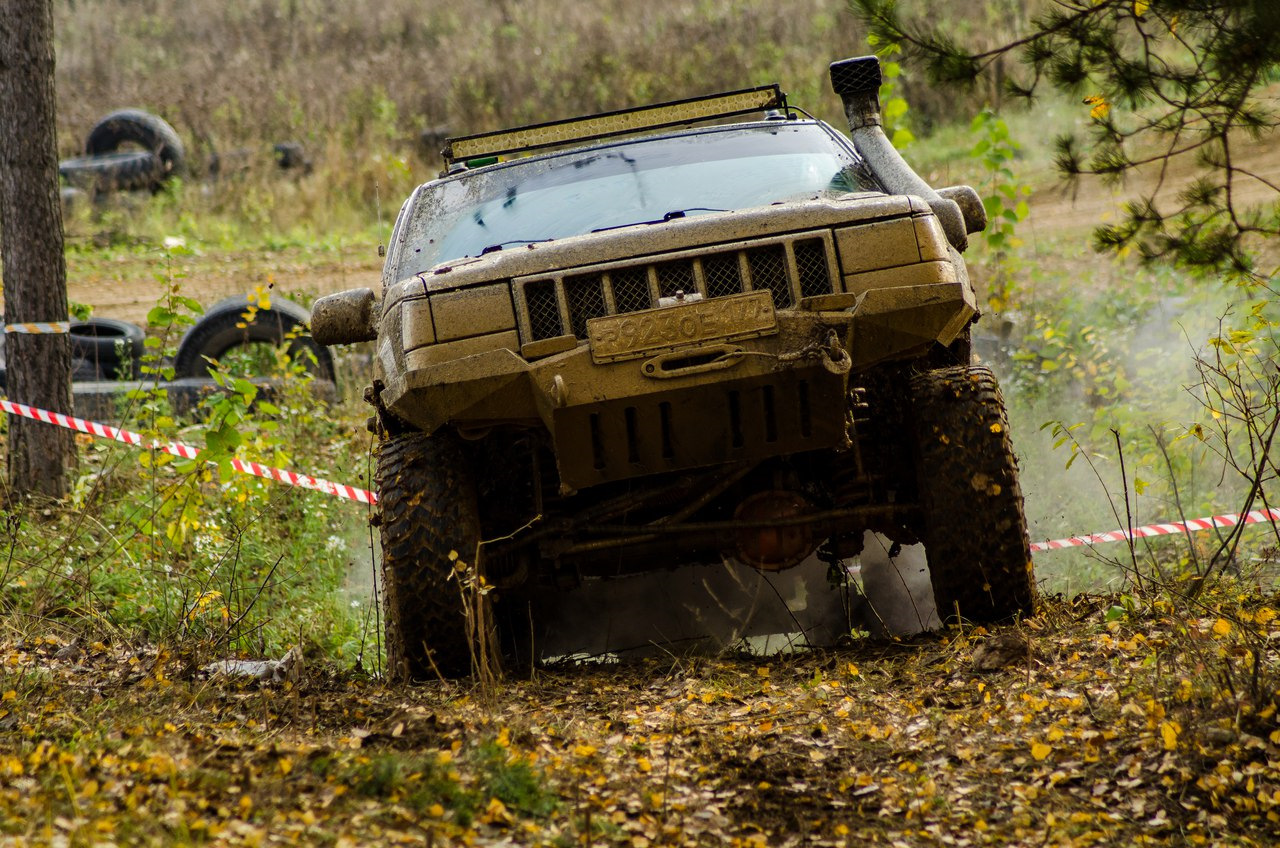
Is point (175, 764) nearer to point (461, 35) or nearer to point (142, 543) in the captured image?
point (142, 543)

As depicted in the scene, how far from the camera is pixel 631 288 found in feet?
15.3

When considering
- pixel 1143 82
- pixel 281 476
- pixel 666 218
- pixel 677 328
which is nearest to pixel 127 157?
pixel 281 476

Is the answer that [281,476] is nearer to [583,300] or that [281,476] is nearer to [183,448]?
[183,448]

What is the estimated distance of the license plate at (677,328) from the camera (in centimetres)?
450

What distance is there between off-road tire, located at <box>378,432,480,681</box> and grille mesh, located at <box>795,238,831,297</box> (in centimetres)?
141

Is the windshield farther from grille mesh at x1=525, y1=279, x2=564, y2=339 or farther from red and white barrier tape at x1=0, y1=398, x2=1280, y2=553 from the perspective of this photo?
red and white barrier tape at x1=0, y1=398, x2=1280, y2=553

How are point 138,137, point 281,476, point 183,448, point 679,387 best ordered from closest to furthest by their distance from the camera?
point 679,387 → point 183,448 → point 281,476 → point 138,137

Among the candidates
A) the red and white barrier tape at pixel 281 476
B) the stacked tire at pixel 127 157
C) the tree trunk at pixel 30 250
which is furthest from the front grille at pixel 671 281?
the stacked tire at pixel 127 157

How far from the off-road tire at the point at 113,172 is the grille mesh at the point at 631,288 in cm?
1474

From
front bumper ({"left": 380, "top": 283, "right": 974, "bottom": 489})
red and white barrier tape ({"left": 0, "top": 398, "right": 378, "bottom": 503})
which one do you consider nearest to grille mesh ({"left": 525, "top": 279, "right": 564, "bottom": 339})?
front bumper ({"left": 380, "top": 283, "right": 974, "bottom": 489})

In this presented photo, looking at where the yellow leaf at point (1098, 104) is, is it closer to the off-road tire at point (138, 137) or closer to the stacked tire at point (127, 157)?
the stacked tire at point (127, 157)

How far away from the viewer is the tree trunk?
308 inches

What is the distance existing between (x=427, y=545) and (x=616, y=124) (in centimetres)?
266

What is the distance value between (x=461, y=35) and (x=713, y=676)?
70.9ft
